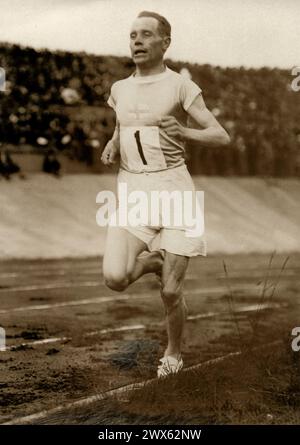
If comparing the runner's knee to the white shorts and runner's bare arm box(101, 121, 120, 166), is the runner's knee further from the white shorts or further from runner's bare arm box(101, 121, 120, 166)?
runner's bare arm box(101, 121, 120, 166)

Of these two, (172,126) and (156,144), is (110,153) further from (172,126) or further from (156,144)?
(172,126)

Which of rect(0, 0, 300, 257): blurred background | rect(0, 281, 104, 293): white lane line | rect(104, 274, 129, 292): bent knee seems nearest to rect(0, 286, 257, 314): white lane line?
rect(0, 281, 104, 293): white lane line

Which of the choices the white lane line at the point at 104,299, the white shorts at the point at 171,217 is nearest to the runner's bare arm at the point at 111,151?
the white shorts at the point at 171,217

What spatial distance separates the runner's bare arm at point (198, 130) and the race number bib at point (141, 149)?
10cm

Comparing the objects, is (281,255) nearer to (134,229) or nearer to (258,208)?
(258,208)

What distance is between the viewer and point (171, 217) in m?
6.45

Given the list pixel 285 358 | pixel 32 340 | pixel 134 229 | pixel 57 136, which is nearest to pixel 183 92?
pixel 134 229

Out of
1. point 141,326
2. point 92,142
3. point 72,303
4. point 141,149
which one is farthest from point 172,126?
point 92,142

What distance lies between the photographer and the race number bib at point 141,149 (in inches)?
251

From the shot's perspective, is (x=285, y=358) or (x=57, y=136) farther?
(x=57, y=136)

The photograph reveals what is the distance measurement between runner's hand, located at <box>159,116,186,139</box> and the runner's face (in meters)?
0.42

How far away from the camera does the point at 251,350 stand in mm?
7387

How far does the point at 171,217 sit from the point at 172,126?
0.61 metres
